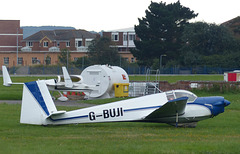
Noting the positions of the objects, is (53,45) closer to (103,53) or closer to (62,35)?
(62,35)

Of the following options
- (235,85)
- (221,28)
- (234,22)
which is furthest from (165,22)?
(235,85)

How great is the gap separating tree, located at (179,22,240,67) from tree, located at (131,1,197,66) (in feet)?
6.88

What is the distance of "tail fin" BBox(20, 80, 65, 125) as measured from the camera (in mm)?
15062

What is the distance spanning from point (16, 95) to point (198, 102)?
19.4 m

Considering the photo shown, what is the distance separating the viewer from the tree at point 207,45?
247 feet

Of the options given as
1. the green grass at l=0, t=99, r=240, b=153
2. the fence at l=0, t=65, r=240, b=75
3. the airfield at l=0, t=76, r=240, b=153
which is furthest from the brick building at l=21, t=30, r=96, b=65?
the green grass at l=0, t=99, r=240, b=153

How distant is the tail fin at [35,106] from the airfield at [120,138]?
0.34 metres

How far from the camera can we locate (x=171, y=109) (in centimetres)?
1565

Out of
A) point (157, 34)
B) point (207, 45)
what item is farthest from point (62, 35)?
point (207, 45)

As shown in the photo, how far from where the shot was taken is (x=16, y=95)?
106ft

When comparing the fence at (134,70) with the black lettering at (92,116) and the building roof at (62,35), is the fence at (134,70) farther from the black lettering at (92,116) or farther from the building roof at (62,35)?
the black lettering at (92,116)

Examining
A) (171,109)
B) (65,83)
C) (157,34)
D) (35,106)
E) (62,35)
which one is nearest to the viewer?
(35,106)

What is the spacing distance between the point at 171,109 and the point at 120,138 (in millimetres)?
3132

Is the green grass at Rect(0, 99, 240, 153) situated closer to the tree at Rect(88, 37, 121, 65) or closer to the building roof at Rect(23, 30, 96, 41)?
the tree at Rect(88, 37, 121, 65)
